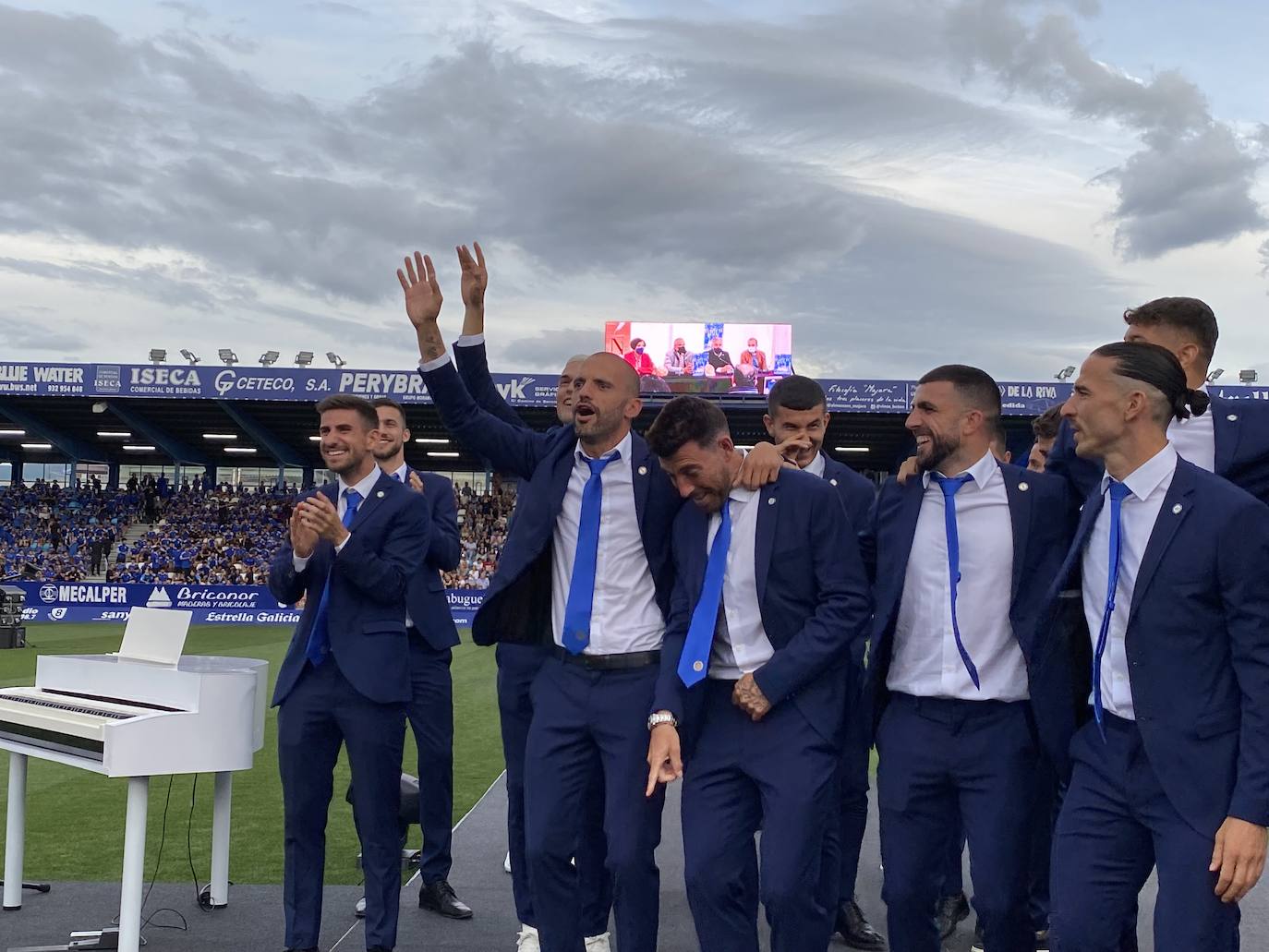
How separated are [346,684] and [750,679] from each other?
6.81ft

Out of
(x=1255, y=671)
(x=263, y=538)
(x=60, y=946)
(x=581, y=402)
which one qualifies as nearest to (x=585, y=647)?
(x=581, y=402)

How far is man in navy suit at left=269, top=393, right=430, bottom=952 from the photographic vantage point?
509cm

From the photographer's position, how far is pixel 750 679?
4.01 metres

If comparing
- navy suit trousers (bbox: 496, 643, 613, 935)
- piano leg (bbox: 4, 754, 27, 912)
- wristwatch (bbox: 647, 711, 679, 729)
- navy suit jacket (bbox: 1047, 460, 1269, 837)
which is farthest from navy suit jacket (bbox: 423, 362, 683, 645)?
piano leg (bbox: 4, 754, 27, 912)

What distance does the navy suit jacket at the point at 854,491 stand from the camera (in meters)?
5.46

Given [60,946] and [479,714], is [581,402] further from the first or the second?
[479,714]

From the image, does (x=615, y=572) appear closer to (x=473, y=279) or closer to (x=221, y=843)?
(x=473, y=279)

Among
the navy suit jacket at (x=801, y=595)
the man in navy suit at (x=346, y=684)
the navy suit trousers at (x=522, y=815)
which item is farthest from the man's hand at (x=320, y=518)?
the navy suit jacket at (x=801, y=595)

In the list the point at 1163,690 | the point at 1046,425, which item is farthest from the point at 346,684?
the point at 1046,425

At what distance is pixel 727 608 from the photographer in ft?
13.9

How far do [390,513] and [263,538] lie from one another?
3470 centimetres

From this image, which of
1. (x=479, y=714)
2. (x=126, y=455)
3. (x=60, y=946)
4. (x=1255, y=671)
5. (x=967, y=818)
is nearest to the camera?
(x=1255, y=671)

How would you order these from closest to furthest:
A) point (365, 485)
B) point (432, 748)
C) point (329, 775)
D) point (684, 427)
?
point (684, 427)
point (329, 775)
point (365, 485)
point (432, 748)

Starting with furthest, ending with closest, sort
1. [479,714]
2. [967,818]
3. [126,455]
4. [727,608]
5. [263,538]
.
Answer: [126,455] → [263,538] → [479,714] → [727,608] → [967,818]
